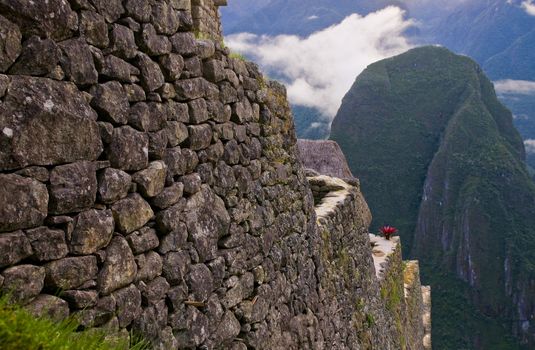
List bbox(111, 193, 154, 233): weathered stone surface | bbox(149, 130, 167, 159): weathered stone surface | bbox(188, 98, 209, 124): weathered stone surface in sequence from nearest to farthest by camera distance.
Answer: bbox(111, 193, 154, 233): weathered stone surface → bbox(149, 130, 167, 159): weathered stone surface → bbox(188, 98, 209, 124): weathered stone surface

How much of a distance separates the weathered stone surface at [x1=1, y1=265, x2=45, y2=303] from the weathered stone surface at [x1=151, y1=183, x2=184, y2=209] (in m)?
1.14

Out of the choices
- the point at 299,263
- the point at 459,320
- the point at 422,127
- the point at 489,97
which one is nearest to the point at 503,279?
the point at 459,320

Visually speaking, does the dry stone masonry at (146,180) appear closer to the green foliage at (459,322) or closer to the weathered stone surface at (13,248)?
the weathered stone surface at (13,248)

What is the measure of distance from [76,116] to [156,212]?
1.04 m

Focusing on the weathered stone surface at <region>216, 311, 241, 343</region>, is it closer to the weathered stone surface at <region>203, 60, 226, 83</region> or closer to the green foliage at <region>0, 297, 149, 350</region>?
the green foliage at <region>0, 297, 149, 350</region>

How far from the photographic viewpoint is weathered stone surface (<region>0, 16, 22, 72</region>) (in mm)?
2457

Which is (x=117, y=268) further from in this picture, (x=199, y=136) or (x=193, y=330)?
(x=199, y=136)

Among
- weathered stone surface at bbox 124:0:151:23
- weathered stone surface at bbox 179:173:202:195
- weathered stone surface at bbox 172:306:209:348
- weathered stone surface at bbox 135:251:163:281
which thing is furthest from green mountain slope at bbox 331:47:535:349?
weathered stone surface at bbox 124:0:151:23

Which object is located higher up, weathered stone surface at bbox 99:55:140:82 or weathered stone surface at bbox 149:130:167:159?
weathered stone surface at bbox 99:55:140:82

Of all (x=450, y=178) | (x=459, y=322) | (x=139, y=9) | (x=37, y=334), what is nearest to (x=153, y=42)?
(x=139, y=9)

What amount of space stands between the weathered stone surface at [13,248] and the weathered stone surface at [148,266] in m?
0.94

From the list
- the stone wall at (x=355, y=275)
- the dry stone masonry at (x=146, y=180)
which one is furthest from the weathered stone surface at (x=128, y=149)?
the stone wall at (x=355, y=275)

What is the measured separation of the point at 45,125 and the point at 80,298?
3.24ft

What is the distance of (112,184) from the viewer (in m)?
3.15
